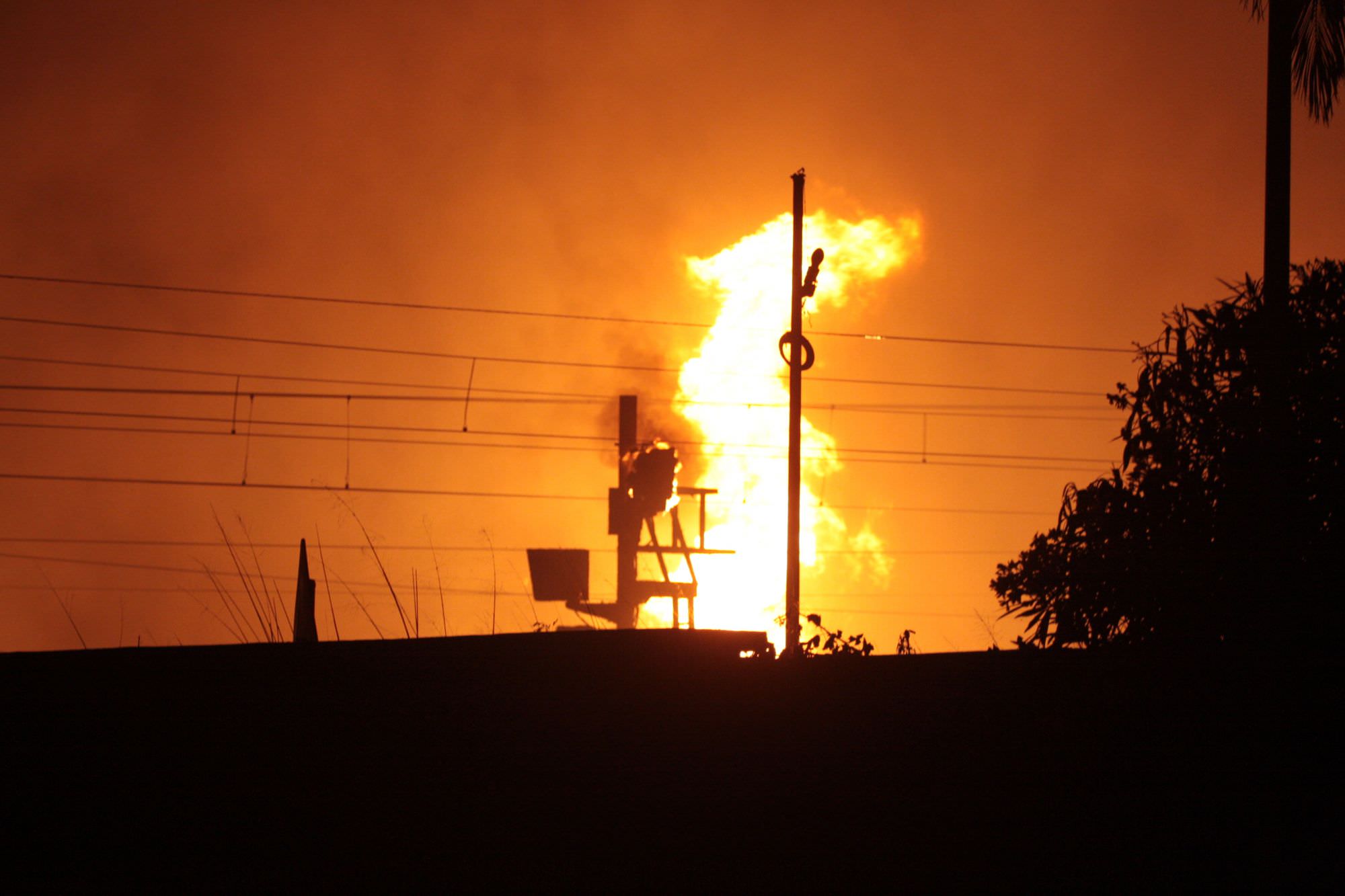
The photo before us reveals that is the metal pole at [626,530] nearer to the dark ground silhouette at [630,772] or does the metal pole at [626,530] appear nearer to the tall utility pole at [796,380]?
the tall utility pole at [796,380]

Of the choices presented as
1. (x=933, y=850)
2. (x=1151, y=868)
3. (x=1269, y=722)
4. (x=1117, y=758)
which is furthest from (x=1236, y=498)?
(x=933, y=850)

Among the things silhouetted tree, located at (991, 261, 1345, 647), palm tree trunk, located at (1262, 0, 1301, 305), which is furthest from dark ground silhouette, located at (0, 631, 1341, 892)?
palm tree trunk, located at (1262, 0, 1301, 305)

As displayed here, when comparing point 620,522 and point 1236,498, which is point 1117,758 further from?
point 620,522

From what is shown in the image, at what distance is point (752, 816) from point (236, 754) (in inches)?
109

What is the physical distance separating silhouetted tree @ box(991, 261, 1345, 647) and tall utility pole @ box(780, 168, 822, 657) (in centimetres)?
423

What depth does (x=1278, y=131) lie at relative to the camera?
498 inches

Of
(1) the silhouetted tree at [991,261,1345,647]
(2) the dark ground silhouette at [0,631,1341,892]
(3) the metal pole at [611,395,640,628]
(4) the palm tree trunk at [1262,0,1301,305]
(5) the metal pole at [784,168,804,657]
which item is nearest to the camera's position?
(2) the dark ground silhouette at [0,631,1341,892]

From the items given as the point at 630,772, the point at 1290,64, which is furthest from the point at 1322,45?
the point at 630,772

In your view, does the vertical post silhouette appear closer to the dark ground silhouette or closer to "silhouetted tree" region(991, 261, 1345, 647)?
the dark ground silhouette

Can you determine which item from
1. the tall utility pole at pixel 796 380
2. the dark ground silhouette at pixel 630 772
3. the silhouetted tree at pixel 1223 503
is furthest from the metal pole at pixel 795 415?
the dark ground silhouette at pixel 630 772

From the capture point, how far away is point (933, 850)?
6305 mm

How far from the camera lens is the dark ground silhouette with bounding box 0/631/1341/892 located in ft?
19.5

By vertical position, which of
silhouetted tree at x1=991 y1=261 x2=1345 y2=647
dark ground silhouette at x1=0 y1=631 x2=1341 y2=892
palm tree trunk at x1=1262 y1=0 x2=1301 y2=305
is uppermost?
palm tree trunk at x1=1262 y1=0 x2=1301 y2=305

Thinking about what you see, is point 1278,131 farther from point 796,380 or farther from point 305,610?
point 305,610
